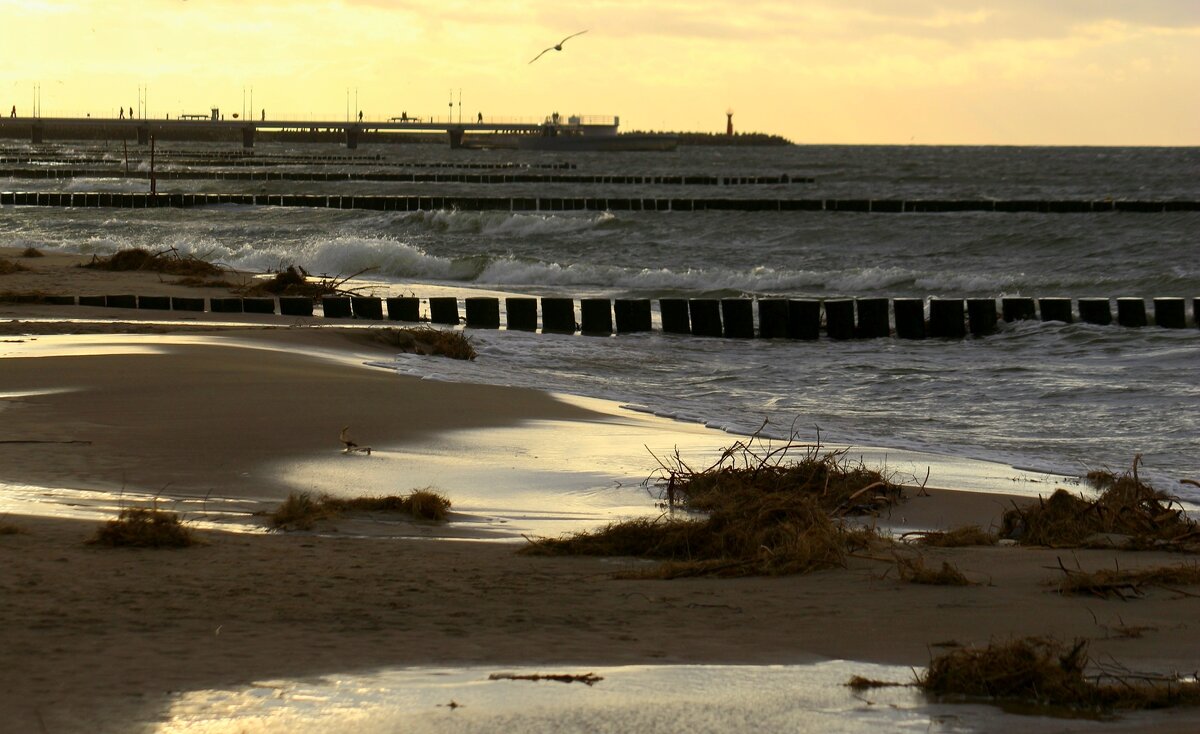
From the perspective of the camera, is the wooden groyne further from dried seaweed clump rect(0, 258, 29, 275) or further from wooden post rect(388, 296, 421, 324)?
wooden post rect(388, 296, 421, 324)

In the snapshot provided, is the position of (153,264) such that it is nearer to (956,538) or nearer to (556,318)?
(556,318)

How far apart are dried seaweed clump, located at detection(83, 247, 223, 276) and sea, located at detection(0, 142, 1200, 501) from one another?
313cm

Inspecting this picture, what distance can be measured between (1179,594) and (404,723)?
10.0 ft

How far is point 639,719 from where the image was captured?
3.68m

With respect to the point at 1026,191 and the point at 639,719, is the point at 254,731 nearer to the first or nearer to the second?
the point at 639,719

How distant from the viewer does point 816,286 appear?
89.8 ft

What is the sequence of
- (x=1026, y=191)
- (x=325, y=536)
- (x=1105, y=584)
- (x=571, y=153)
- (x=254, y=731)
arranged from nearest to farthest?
(x=254, y=731) < (x=1105, y=584) < (x=325, y=536) < (x=1026, y=191) < (x=571, y=153)

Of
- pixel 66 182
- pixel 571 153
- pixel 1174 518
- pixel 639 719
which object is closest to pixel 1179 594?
pixel 1174 518

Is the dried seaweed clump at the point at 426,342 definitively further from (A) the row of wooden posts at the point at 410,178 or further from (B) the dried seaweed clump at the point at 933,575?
(A) the row of wooden posts at the point at 410,178

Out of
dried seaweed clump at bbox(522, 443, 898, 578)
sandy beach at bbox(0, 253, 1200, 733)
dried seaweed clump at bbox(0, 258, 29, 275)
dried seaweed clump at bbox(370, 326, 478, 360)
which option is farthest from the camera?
dried seaweed clump at bbox(0, 258, 29, 275)

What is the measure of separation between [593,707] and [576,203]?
173ft

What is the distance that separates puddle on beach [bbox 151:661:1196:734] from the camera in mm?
3615

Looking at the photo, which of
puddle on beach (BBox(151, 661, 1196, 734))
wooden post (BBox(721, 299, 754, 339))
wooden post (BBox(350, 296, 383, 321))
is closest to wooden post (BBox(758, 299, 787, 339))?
wooden post (BBox(721, 299, 754, 339))

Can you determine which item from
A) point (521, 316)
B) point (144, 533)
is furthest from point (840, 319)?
point (144, 533)
